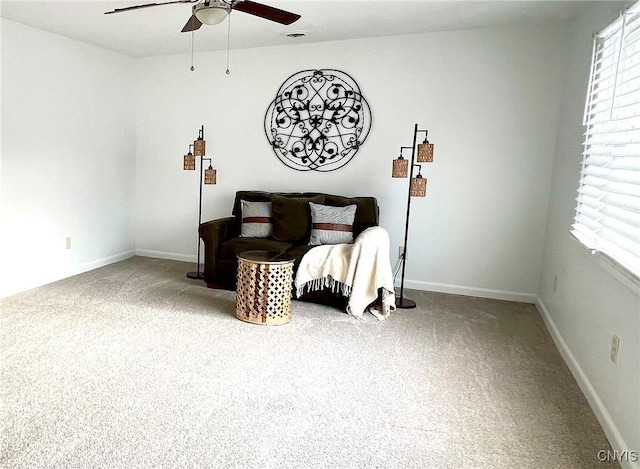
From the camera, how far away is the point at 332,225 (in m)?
4.12

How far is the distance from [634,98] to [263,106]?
3.39 m

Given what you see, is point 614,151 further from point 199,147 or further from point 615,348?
point 199,147

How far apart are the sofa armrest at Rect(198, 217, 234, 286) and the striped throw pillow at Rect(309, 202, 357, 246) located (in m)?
0.84

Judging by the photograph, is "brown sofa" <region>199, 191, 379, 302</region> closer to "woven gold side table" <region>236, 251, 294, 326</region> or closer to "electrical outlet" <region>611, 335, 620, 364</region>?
"woven gold side table" <region>236, 251, 294, 326</region>

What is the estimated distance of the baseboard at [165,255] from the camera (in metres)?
5.37

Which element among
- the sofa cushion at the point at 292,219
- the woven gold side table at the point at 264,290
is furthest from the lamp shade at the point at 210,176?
the woven gold side table at the point at 264,290

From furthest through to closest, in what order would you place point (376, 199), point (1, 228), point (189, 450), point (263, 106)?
point (263, 106) < point (376, 199) < point (1, 228) < point (189, 450)

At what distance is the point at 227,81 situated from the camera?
16.4 feet

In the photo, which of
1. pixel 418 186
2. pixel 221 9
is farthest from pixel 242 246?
pixel 221 9

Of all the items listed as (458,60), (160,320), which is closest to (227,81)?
(458,60)

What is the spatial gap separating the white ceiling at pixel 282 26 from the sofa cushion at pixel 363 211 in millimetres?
1517

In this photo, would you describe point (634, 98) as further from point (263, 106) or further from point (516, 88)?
point (263, 106)

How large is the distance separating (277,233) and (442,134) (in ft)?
5.90

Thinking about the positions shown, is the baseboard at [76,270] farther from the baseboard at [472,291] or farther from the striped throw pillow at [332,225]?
the baseboard at [472,291]
